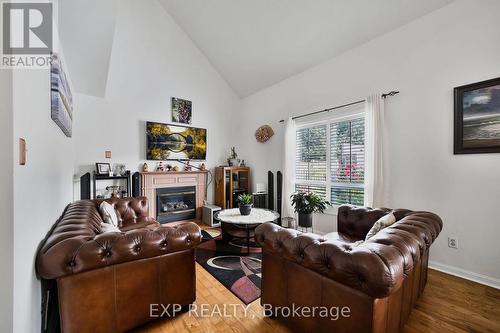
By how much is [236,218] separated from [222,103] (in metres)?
3.44

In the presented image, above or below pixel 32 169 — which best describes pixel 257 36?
above

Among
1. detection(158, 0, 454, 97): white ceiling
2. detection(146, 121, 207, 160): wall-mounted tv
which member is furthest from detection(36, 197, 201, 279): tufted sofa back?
detection(158, 0, 454, 97): white ceiling

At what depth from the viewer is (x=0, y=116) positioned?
0.86 meters

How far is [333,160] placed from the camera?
3666 mm

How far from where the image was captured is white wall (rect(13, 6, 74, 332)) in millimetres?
937

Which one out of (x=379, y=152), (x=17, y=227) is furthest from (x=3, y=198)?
(x=379, y=152)

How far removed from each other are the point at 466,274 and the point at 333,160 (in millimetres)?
2103

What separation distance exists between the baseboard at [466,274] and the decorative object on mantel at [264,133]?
3.41m

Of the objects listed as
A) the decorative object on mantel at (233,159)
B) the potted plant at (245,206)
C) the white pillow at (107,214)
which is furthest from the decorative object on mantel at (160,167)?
the potted plant at (245,206)

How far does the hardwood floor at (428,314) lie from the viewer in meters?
1.62

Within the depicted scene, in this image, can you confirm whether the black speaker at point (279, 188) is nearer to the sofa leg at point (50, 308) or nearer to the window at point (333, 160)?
the window at point (333, 160)

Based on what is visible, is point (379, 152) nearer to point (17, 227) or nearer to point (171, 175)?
point (17, 227)

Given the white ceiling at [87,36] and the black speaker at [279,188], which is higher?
the white ceiling at [87,36]

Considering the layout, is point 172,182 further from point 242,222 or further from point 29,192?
point 29,192
